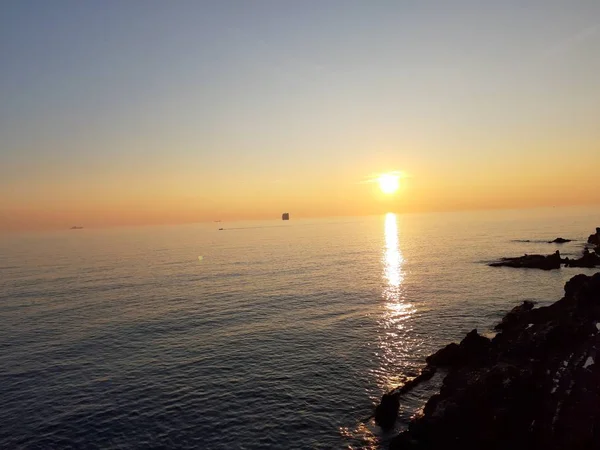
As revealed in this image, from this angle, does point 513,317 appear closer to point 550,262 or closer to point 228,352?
point 228,352

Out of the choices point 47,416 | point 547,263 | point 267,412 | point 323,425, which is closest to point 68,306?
point 47,416

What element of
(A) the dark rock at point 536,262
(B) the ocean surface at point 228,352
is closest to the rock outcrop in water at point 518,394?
(B) the ocean surface at point 228,352

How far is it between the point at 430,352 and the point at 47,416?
3890 cm

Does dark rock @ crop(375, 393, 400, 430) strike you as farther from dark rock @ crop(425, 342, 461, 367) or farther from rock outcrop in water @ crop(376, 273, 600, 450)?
dark rock @ crop(425, 342, 461, 367)

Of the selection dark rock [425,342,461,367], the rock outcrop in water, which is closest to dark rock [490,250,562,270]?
the rock outcrop in water

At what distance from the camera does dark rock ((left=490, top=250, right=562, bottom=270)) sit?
94188 millimetres

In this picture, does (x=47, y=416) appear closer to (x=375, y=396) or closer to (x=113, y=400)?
(x=113, y=400)

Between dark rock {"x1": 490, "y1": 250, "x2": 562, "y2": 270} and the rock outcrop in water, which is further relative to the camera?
dark rock {"x1": 490, "y1": 250, "x2": 562, "y2": 270}

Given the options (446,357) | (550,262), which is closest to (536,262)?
(550,262)

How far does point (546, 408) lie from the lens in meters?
26.5

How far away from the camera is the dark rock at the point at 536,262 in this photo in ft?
309

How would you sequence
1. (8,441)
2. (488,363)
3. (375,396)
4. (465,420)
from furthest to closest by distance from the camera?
(488,363) → (375,396) → (8,441) → (465,420)

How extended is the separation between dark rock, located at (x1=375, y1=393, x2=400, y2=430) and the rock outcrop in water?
0.25 meters

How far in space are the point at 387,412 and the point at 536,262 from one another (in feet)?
287
